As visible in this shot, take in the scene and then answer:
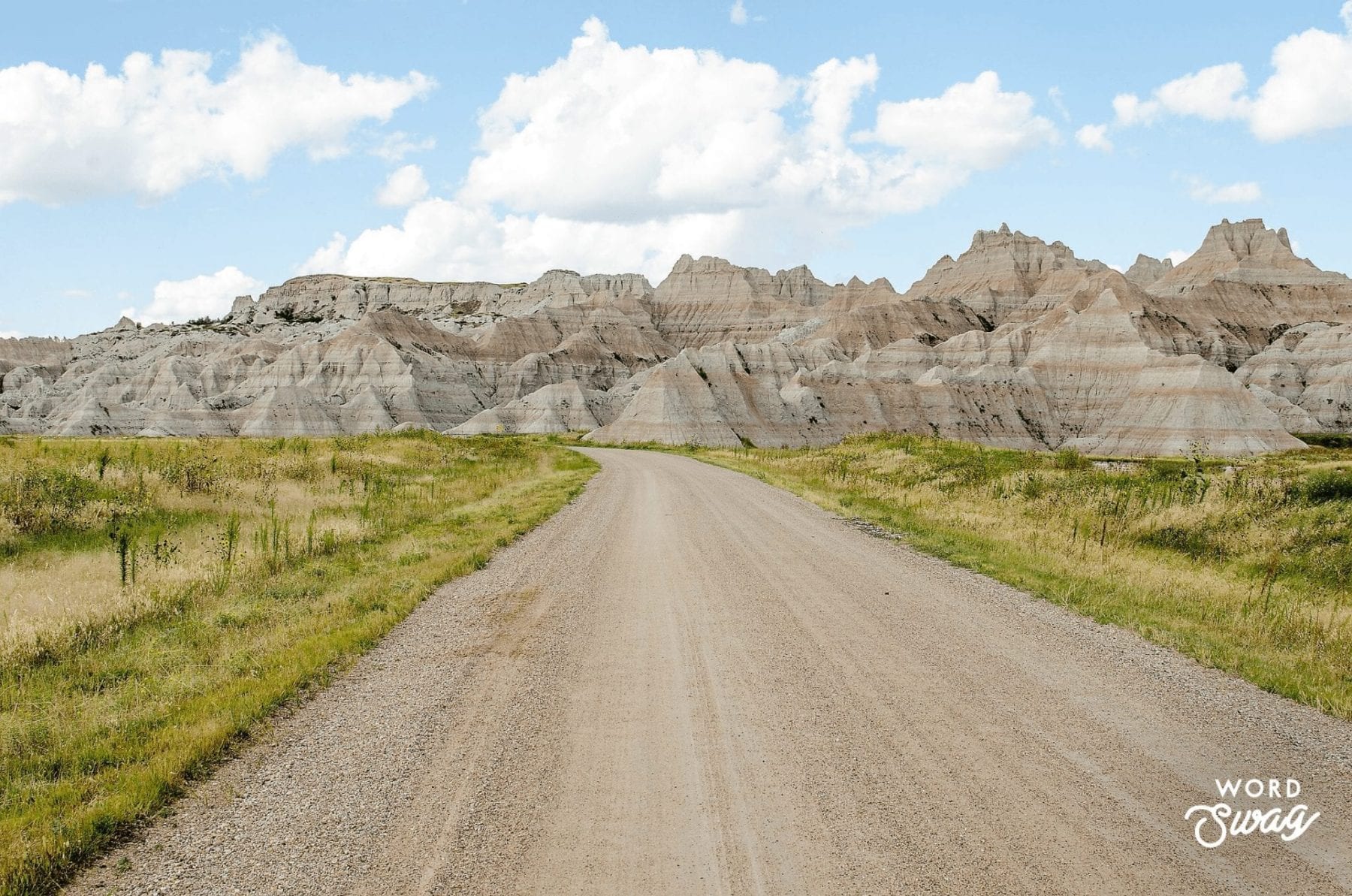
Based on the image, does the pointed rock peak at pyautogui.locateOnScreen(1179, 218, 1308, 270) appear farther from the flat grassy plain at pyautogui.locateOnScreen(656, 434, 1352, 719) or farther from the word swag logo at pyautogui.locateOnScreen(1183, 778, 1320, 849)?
the word swag logo at pyautogui.locateOnScreen(1183, 778, 1320, 849)

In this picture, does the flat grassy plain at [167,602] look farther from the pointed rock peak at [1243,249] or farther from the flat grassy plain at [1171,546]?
the pointed rock peak at [1243,249]

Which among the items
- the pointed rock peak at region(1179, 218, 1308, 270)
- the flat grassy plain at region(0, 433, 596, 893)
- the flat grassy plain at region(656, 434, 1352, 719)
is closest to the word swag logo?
the flat grassy plain at region(656, 434, 1352, 719)

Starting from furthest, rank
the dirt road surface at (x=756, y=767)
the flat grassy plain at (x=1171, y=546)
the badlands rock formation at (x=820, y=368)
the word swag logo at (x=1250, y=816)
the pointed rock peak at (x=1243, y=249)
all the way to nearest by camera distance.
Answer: the pointed rock peak at (x=1243, y=249) < the badlands rock formation at (x=820, y=368) < the flat grassy plain at (x=1171, y=546) < the word swag logo at (x=1250, y=816) < the dirt road surface at (x=756, y=767)

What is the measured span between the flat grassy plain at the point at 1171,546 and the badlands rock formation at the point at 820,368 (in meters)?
57.9

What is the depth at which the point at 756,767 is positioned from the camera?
5594 millimetres

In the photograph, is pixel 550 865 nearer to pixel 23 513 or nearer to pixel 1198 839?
pixel 1198 839

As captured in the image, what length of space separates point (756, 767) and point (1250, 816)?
10.1 feet

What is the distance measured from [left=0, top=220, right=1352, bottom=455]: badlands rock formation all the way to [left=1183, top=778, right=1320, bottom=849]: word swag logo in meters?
74.7

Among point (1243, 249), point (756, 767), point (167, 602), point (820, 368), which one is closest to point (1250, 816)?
point (756, 767)

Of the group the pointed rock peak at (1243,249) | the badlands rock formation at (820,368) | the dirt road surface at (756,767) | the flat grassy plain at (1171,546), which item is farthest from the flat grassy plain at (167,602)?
the pointed rock peak at (1243,249)

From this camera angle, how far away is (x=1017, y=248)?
184875 millimetres

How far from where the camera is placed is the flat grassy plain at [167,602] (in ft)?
18.0

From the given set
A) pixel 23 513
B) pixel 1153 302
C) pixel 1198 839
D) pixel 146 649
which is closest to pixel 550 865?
pixel 1198 839

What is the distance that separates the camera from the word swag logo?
4.87 m
